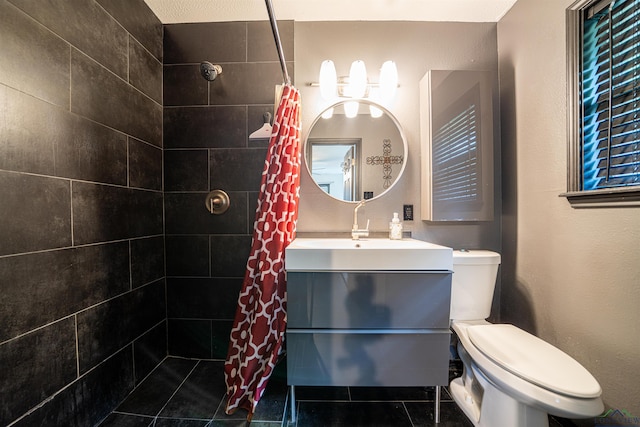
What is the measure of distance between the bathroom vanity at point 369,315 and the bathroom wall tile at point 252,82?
3.60 feet

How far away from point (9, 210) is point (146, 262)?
2.28ft

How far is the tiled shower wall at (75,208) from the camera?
833 millimetres

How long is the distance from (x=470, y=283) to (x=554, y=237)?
464 millimetres

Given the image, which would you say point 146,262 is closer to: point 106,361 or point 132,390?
point 106,361

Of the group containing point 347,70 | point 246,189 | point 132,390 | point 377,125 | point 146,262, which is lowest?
point 132,390

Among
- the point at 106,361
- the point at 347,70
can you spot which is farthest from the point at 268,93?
the point at 106,361

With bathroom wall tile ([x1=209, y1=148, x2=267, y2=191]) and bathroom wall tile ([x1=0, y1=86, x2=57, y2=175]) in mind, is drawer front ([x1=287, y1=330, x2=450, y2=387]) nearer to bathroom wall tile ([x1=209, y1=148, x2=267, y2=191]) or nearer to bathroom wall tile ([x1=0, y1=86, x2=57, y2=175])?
bathroom wall tile ([x1=209, y1=148, x2=267, y2=191])

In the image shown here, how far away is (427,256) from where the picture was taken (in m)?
1.07

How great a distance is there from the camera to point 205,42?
159 centimetres

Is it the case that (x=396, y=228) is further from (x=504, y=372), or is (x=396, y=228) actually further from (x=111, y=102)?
(x=111, y=102)

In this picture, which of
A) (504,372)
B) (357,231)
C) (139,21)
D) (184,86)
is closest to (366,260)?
(357,231)

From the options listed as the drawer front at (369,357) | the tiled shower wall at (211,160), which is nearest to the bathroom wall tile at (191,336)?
the tiled shower wall at (211,160)

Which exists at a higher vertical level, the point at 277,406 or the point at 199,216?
the point at 199,216

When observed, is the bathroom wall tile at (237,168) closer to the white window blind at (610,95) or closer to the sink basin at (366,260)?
the sink basin at (366,260)
